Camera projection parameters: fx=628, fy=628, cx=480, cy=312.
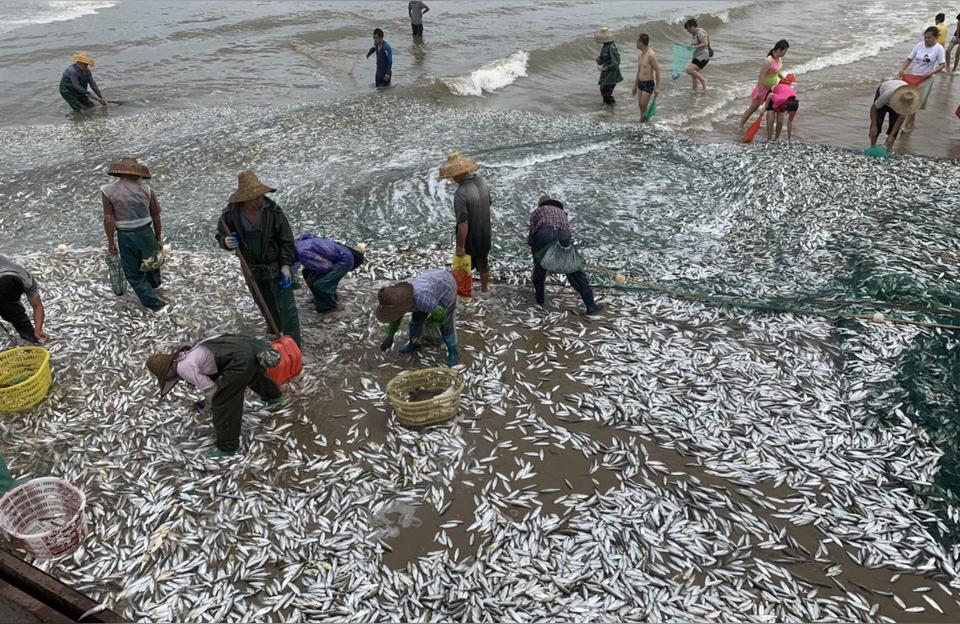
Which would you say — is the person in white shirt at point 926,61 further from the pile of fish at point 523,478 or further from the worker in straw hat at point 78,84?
the worker in straw hat at point 78,84

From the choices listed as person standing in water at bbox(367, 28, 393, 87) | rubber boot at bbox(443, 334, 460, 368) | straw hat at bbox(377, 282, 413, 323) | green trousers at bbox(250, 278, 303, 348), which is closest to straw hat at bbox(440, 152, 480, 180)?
straw hat at bbox(377, 282, 413, 323)

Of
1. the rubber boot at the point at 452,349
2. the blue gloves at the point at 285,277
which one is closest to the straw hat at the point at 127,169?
the blue gloves at the point at 285,277

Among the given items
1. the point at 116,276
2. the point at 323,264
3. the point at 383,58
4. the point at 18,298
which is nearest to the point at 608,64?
the point at 383,58

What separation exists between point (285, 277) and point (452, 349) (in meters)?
1.91

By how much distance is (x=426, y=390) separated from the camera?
6.50 m

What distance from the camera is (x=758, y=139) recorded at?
14.0m

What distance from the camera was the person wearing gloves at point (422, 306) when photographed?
605cm

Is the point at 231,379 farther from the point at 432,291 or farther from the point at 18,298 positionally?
the point at 18,298

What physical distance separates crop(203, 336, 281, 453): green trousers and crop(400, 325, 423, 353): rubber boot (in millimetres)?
1664

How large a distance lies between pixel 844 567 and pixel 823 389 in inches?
84.9

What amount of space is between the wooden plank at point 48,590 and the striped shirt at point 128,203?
12.7ft

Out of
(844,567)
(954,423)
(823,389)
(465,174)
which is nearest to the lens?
(844,567)

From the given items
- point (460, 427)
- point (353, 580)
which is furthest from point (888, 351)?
point (353, 580)

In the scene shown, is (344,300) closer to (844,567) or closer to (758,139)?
(844,567)
